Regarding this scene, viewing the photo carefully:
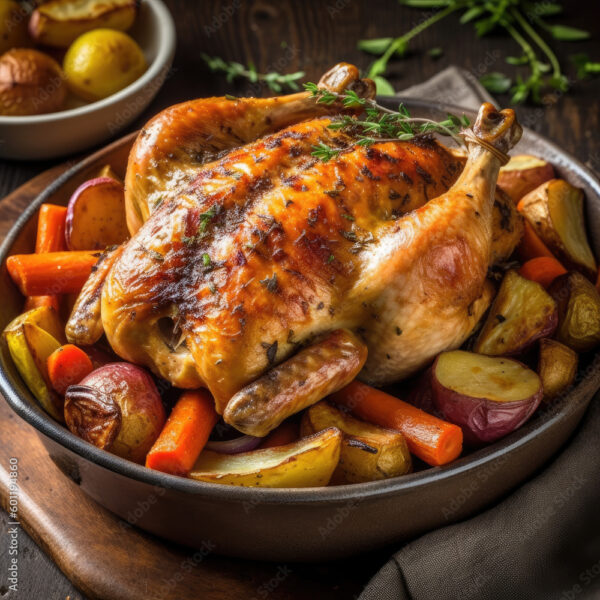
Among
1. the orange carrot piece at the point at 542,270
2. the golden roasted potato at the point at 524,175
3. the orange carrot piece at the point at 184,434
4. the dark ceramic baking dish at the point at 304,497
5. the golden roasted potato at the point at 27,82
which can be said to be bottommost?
the dark ceramic baking dish at the point at 304,497

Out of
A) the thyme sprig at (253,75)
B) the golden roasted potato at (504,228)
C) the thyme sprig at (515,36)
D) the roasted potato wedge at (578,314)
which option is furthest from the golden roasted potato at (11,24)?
the roasted potato wedge at (578,314)

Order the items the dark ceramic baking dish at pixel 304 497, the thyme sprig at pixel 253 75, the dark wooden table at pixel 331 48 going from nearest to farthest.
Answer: the dark ceramic baking dish at pixel 304 497 → the dark wooden table at pixel 331 48 → the thyme sprig at pixel 253 75

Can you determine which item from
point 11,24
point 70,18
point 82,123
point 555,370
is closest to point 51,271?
point 82,123

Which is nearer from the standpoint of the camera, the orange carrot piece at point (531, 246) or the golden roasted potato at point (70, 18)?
the orange carrot piece at point (531, 246)

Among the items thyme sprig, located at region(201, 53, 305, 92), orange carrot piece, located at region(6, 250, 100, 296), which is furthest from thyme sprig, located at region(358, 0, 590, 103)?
orange carrot piece, located at region(6, 250, 100, 296)

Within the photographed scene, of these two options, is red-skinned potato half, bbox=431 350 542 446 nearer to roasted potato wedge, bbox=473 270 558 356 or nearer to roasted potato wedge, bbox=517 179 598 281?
roasted potato wedge, bbox=473 270 558 356

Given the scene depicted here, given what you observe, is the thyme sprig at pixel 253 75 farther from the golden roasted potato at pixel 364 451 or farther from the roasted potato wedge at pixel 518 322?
the golden roasted potato at pixel 364 451

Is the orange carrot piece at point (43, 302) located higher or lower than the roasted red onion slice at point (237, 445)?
higher

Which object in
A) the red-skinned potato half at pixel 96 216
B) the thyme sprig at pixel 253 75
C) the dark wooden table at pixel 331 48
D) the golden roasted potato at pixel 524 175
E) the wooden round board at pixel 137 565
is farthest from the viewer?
the thyme sprig at pixel 253 75
